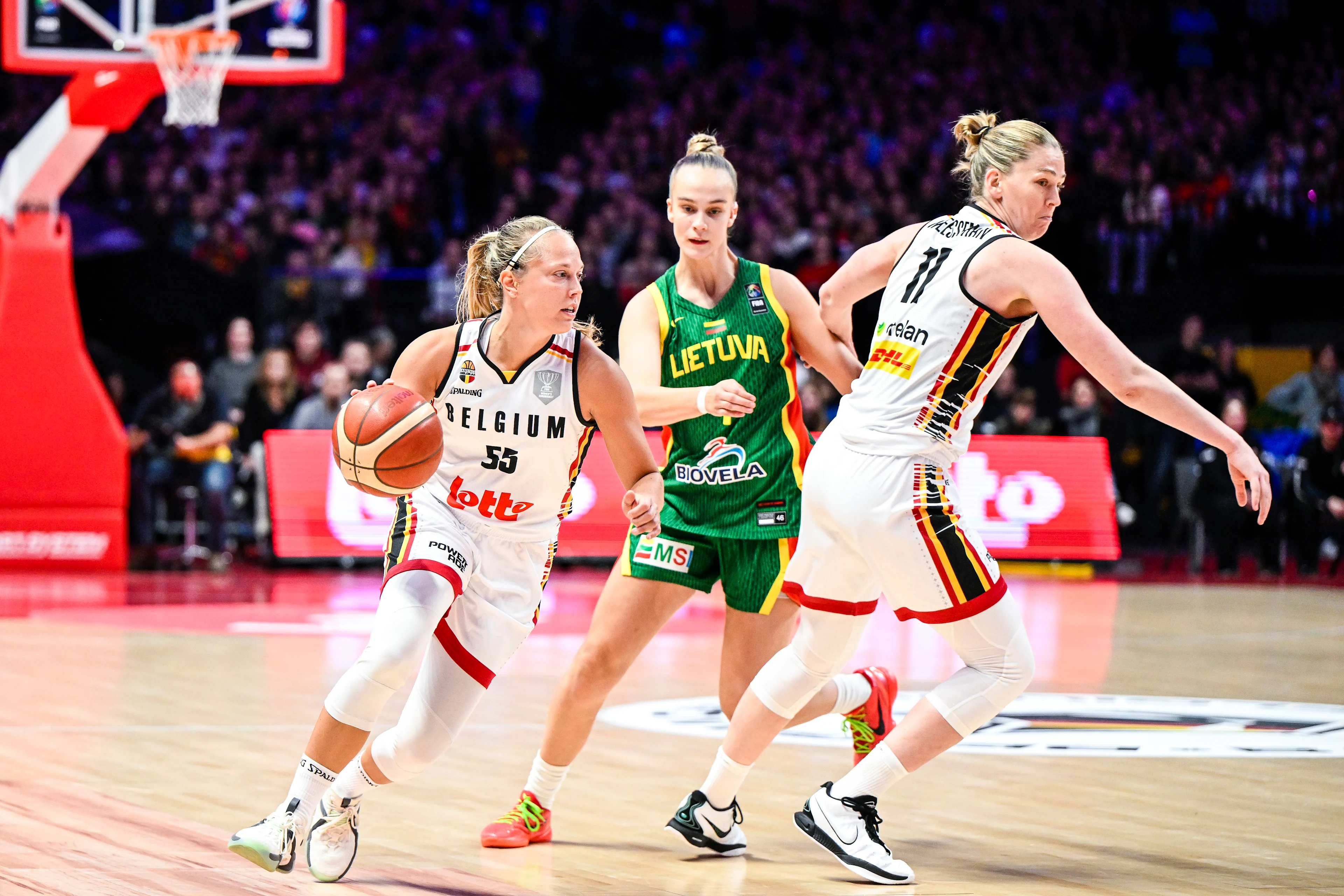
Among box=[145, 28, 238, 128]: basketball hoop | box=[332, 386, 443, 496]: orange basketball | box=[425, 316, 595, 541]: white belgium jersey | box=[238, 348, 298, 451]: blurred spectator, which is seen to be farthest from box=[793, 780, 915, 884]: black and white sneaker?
box=[238, 348, 298, 451]: blurred spectator

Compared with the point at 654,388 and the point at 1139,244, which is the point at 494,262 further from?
the point at 1139,244

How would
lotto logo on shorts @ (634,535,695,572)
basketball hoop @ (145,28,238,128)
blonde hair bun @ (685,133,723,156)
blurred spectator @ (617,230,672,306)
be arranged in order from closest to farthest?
lotto logo on shorts @ (634,535,695,572)
blonde hair bun @ (685,133,723,156)
basketball hoop @ (145,28,238,128)
blurred spectator @ (617,230,672,306)

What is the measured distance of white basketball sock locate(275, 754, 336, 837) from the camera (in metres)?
4.42

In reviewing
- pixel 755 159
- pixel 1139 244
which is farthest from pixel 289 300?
pixel 1139 244

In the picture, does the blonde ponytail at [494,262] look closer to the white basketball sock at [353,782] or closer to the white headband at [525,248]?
the white headband at [525,248]

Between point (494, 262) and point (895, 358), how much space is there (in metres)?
1.22

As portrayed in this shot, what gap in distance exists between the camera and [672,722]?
24.3 feet

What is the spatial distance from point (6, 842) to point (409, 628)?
4.61 feet

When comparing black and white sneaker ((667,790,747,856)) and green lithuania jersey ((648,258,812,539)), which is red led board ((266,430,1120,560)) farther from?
black and white sneaker ((667,790,747,856))

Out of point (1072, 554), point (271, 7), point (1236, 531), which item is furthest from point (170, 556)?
point (1236, 531)

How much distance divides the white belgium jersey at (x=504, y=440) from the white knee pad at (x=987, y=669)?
1.21m

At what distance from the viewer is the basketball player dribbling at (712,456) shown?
522 cm

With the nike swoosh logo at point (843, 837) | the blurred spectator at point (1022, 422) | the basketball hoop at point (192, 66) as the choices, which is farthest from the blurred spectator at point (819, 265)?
the nike swoosh logo at point (843, 837)

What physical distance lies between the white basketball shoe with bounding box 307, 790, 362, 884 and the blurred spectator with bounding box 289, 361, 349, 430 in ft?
Result: 32.4
